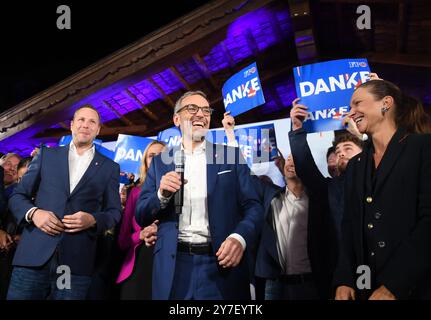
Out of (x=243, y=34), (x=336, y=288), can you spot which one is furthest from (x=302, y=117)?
(x=243, y=34)

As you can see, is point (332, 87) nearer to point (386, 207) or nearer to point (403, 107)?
point (403, 107)

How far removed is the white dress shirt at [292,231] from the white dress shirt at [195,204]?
116 centimetres

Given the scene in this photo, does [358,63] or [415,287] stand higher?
[358,63]

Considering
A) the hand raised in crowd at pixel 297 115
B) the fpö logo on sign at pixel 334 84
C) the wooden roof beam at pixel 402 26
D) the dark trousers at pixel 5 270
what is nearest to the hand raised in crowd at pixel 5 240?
the dark trousers at pixel 5 270

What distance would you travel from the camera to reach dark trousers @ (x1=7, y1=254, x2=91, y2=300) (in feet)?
10.4

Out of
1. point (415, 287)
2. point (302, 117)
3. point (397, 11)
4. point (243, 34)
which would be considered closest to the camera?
point (415, 287)

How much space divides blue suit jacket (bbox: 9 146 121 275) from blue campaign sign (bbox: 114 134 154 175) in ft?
6.94

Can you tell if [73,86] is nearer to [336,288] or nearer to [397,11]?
[397,11]

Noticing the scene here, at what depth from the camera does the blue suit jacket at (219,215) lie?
2725 mm

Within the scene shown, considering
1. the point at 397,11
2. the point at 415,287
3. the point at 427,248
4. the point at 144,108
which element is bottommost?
the point at 415,287

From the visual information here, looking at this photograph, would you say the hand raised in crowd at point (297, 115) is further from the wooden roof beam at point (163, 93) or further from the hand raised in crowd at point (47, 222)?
A: the wooden roof beam at point (163, 93)

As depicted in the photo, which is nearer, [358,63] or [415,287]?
[415,287]

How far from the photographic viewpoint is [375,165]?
8.75 ft
